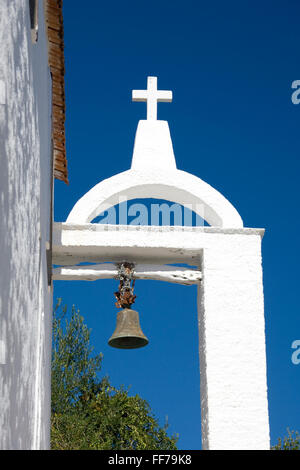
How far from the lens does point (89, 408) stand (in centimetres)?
1739

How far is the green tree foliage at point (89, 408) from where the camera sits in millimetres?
16578

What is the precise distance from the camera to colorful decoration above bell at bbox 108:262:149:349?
6191 millimetres

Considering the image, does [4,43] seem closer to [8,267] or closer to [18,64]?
[18,64]

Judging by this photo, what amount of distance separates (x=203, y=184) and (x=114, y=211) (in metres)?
0.72

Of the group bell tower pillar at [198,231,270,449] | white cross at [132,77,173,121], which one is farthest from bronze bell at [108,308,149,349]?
white cross at [132,77,173,121]

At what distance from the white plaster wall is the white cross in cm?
190

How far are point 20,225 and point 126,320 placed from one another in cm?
263

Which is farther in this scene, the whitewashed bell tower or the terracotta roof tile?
the whitewashed bell tower

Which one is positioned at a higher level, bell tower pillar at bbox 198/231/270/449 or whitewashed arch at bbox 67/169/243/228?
whitewashed arch at bbox 67/169/243/228

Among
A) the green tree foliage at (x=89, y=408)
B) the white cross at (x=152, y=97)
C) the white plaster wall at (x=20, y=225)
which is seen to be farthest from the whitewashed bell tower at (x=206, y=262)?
the green tree foliage at (x=89, y=408)

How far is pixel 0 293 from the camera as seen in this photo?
3.04 metres

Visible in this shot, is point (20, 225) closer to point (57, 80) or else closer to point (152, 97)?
point (57, 80)

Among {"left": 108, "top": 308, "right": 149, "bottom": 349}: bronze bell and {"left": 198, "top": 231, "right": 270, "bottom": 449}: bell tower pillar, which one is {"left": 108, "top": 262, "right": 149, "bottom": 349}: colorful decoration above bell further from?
{"left": 198, "top": 231, "right": 270, "bottom": 449}: bell tower pillar
